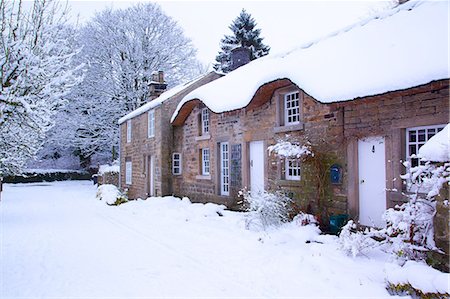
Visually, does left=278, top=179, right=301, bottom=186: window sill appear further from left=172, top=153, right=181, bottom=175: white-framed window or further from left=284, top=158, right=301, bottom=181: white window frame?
left=172, top=153, right=181, bottom=175: white-framed window

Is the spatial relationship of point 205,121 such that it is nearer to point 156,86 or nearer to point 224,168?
point 224,168

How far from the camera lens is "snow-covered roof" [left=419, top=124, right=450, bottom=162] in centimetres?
505

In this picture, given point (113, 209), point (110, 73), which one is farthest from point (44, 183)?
point (113, 209)

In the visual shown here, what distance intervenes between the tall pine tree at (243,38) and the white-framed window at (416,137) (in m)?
23.8

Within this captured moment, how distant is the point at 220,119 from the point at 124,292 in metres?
9.12

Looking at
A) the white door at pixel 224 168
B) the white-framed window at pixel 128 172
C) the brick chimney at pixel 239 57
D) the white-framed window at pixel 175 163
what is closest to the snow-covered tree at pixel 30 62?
the white door at pixel 224 168

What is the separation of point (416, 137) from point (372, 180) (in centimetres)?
126

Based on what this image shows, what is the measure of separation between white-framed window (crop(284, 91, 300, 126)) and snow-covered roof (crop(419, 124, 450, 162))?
5032 mm

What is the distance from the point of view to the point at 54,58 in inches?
266

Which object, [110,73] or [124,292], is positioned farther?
[110,73]

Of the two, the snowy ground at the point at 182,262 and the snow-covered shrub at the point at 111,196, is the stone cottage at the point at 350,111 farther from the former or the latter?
the snow-covered shrub at the point at 111,196

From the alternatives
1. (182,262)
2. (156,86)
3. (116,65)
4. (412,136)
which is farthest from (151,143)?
(412,136)

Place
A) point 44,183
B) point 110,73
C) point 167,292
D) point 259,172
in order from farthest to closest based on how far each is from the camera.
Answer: point 44,183
point 110,73
point 259,172
point 167,292

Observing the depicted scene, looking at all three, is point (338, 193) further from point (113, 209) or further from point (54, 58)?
point (113, 209)
